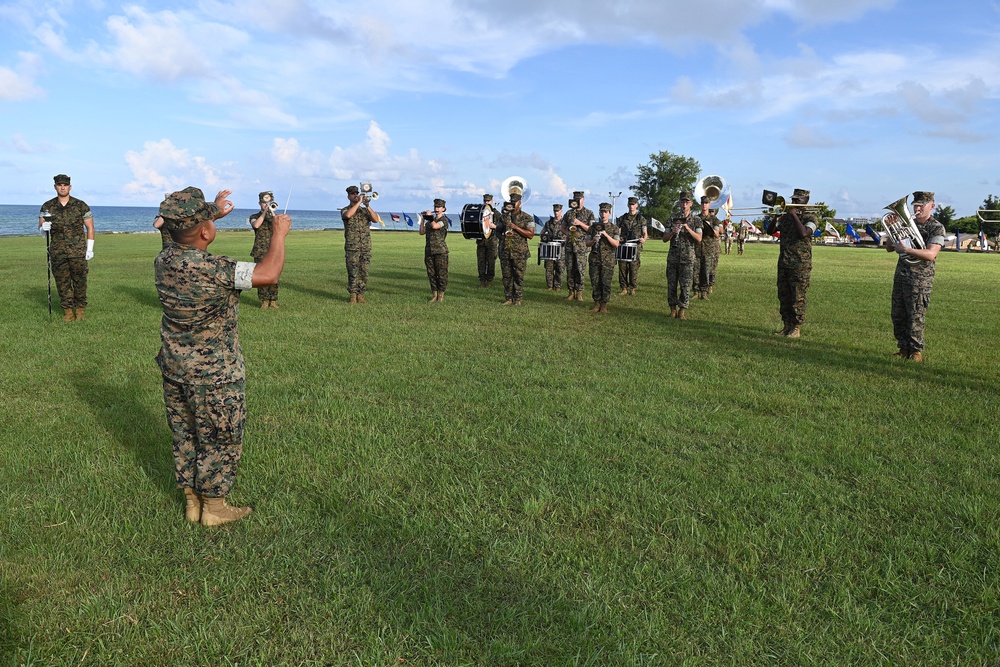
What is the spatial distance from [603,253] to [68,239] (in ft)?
30.5

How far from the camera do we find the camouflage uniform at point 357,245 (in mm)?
13344

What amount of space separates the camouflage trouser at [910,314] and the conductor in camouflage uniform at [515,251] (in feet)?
21.6

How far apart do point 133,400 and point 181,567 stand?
3.49 meters

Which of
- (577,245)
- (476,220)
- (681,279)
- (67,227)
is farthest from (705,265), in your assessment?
(67,227)

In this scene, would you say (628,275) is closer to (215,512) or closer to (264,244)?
(264,244)

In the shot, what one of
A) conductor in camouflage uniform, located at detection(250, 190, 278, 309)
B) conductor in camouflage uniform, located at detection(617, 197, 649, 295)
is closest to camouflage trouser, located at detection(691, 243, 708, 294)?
conductor in camouflage uniform, located at detection(617, 197, 649, 295)

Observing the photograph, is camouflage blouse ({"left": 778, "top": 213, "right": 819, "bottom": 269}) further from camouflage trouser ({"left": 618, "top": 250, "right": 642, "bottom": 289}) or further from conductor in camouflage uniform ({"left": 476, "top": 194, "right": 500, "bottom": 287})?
conductor in camouflage uniform ({"left": 476, "top": 194, "right": 500, "bottom": 287})

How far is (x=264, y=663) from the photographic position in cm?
284

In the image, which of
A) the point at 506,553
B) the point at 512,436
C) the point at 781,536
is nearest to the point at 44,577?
the point at 506,553

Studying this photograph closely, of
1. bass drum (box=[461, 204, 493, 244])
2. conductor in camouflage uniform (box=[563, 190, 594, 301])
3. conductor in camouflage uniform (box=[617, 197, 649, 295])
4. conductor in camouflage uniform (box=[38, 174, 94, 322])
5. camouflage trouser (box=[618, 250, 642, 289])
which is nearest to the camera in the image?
conductor in camouflage uniform (box=[38, 174, 94, 322])

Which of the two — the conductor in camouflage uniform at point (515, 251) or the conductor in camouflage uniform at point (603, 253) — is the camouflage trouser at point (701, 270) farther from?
the conductor in camouflage uniform at point (515, 251)

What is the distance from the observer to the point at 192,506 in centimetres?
407

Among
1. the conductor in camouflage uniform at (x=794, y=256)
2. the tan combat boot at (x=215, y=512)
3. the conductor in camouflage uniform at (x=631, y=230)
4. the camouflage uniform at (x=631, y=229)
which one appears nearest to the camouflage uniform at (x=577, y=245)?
the conductor in camouflage uniform at (x=631, y=230)

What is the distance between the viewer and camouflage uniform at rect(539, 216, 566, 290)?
1560 centimetres
